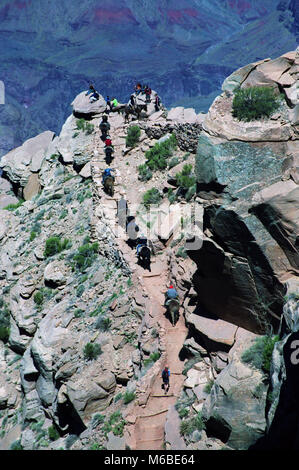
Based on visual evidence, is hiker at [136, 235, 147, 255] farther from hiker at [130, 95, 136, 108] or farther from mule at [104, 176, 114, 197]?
hiker at [130, 95, 136, 108]

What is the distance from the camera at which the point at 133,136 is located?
3644 centimetres

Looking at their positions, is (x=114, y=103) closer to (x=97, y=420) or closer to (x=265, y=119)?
(x=265, y=119)

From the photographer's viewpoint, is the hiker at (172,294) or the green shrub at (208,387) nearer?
the green shrub at (208,387)

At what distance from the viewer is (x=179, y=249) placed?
24.9m

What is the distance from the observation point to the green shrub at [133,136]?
3619 centimetres

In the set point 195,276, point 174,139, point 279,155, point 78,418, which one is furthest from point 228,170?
point 174,139

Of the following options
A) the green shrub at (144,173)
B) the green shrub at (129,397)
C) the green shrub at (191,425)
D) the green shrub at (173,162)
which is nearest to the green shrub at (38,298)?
the green shrub at (144,173)

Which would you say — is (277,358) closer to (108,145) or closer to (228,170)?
(228,170)

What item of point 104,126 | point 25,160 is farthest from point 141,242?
point 25,160

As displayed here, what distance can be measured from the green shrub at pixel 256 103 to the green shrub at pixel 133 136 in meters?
19.1

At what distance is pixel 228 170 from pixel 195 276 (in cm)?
508

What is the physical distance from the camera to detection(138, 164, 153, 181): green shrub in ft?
108

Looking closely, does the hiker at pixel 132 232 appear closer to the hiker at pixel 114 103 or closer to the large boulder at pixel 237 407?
the large boulder at pixel 237 407

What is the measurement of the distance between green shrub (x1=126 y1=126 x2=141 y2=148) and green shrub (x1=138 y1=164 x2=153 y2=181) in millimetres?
3485
